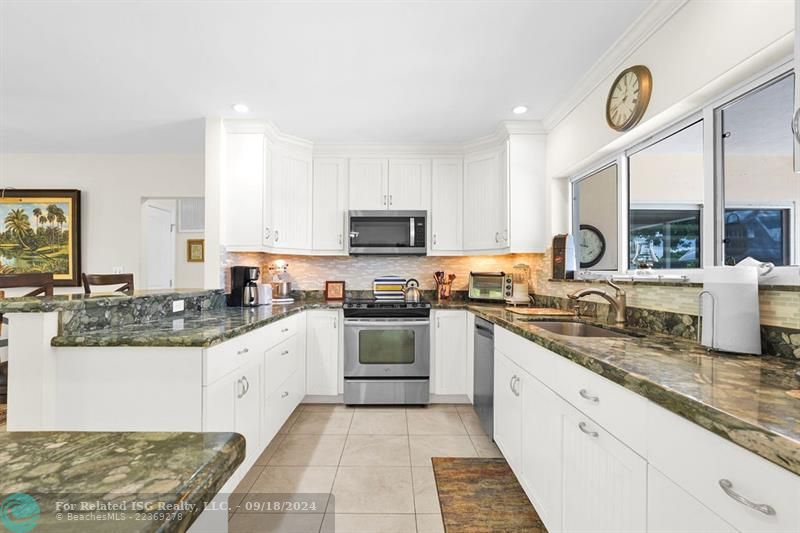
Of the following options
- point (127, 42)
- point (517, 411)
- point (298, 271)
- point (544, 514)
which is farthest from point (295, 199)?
point (544, 514)

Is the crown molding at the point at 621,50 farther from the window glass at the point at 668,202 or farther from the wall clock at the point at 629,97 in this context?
the window glass at the point at 668,202

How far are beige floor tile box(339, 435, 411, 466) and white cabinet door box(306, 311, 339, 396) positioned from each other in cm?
65

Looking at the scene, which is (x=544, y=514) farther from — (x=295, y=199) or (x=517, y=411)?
(x=295, y=199)

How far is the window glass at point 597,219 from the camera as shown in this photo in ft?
7.90

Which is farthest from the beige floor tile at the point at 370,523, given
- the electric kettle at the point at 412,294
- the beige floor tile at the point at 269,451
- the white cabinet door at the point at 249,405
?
the electric kettle at the point at 412,294

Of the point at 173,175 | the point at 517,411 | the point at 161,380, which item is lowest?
the point at 517,411

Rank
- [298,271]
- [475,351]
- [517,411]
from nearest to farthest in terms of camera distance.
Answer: [517,411]
[475,351]
[298,271]

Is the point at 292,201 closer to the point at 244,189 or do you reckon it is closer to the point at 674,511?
the point at 244,189

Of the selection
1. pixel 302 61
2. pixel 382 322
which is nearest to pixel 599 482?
pixel 382 322

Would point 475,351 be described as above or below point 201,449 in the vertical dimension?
below

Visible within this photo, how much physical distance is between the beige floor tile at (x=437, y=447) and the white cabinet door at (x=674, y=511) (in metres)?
1.51

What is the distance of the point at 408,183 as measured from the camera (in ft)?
11.4

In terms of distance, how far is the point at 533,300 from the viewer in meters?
3.20

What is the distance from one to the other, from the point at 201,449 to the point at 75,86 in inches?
125
